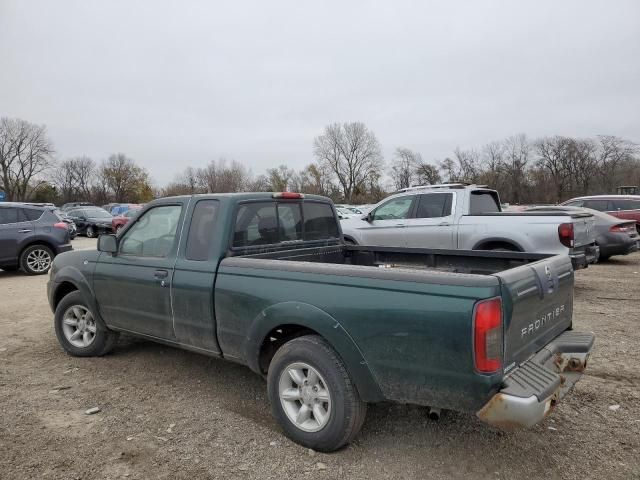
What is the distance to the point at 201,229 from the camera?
3979mm

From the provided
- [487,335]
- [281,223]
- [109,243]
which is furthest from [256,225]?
[487,335]

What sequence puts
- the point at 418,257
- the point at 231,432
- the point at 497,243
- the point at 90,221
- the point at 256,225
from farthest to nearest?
the point at 90,221 → the point at 497,243 → the point at 418,257 → the point at 256,225 → the point at 231,432

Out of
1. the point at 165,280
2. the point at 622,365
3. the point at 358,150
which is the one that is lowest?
the point at 622,365

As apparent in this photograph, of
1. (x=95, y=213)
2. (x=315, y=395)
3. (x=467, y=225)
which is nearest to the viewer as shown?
(x=315, y=395)

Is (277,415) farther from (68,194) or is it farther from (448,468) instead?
(68,194)

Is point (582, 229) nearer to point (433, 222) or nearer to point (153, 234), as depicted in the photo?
point (433, 222)

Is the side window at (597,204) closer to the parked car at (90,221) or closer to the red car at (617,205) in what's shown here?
the red car at (617,205)

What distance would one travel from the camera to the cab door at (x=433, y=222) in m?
8.65

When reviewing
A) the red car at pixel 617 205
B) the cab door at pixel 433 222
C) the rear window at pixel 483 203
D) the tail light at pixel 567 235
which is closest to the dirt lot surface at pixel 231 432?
the tail light at pixel 567 235

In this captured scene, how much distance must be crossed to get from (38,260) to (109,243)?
8.11m

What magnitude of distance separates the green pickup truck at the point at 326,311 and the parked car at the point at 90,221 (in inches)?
813

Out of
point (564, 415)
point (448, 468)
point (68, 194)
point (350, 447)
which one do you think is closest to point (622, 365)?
point (564, 415)

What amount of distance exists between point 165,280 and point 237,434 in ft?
4.61

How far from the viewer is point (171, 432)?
3.50 m
